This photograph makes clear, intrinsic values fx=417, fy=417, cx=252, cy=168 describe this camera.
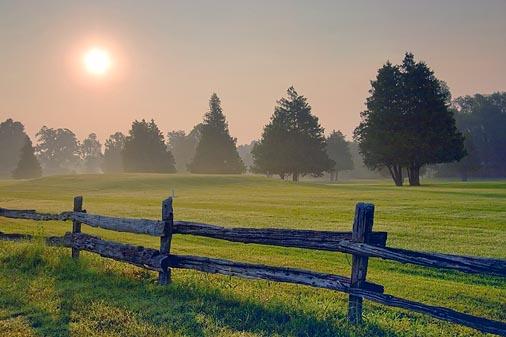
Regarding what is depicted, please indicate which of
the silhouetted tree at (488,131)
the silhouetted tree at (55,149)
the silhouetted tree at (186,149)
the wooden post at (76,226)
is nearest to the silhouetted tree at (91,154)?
the silhouetted tree at (55,149)

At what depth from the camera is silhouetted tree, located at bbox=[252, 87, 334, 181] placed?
67438 mm

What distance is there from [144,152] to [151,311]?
8310 cm

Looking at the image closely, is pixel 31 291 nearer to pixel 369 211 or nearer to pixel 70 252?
pixel 70 252

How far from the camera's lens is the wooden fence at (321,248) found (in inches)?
203

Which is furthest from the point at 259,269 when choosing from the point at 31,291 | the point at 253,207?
the point at 253,207

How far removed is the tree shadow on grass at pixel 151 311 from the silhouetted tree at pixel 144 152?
79.9 meters

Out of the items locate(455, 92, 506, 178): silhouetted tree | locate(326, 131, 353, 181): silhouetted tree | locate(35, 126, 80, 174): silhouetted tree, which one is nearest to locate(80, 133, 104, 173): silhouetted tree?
locate(35, 126, 80, 174): silhouetted tree

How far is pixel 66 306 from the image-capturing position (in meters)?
6.30

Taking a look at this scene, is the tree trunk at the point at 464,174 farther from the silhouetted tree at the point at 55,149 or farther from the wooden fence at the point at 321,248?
the silhouetted tree at the point at 55,149

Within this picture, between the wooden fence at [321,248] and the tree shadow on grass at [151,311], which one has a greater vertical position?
the wooden fence at [321,248]

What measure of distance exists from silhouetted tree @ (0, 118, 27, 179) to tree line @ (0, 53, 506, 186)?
Answer: 271 mm

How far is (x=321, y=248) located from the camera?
6074 mm

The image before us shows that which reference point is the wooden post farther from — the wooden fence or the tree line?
the tree line

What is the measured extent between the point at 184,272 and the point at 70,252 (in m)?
3.04
